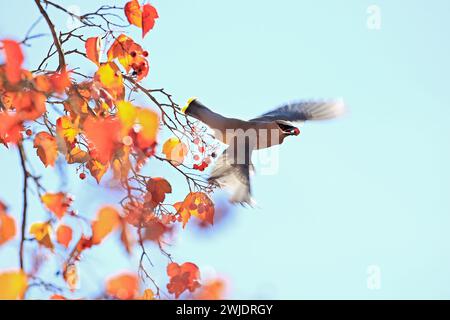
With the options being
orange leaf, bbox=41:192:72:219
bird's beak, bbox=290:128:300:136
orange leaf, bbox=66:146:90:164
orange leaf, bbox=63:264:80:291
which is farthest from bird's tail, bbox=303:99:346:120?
orange leaf, bbox=63:264:80:291

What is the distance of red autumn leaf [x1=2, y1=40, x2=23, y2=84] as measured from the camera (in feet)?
9.95

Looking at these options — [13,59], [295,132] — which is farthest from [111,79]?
[295,132]

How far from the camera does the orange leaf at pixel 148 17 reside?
4.07m

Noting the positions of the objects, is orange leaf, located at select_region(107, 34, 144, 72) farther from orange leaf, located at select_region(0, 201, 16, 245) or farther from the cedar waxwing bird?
orange leaf, located at select_region(0, 201, 16, 245)

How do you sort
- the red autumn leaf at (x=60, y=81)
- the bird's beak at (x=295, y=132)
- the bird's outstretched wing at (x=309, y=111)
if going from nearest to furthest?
the red autumn leaf at (x=60, y=81), the bird's beak at (x=295, y=132), the bird's outstretched wing at (x=309, y=111)

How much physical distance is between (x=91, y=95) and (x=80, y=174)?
540 millimetres

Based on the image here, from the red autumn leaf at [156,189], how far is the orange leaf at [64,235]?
0.66 metres

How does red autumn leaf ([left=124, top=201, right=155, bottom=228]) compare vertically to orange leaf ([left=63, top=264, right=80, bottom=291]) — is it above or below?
above

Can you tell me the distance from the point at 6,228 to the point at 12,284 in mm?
274

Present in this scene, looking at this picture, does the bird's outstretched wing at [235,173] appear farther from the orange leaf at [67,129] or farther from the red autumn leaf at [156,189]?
the orange leaf at [67,129]

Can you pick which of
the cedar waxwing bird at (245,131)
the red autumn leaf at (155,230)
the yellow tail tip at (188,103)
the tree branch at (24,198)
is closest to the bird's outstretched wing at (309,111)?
the cedar waxwing bird at (245,131)

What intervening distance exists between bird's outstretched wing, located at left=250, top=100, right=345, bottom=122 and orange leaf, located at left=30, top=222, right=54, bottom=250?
7.97ft
